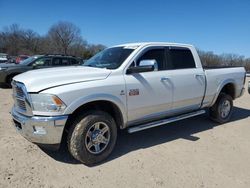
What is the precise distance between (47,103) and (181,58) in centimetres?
316

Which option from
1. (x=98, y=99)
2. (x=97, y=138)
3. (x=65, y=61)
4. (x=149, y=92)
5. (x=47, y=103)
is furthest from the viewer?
(x=65, y=61)

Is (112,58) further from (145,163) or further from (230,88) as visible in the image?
(230,88)

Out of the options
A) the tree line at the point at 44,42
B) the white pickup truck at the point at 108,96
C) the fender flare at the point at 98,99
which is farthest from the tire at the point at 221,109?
the tree line at the point at 44,42

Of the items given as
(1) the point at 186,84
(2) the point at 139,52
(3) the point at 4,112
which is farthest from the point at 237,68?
(3) the point at 4,112

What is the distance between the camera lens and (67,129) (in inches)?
145

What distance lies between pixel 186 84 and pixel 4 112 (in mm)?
4881

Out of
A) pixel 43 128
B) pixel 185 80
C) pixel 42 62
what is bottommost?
pixel 43 128

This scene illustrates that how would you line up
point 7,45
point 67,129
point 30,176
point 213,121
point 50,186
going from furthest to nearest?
1. point 7,45
2. point 213,121
3. point 67,129
4. point 30,176
5. point 50,186

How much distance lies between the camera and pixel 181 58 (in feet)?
17.0

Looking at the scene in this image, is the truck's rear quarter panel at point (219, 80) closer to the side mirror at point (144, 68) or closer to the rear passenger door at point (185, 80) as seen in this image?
the rear passenger door at point (185, 80)

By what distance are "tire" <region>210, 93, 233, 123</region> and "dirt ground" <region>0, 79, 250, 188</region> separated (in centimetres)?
87

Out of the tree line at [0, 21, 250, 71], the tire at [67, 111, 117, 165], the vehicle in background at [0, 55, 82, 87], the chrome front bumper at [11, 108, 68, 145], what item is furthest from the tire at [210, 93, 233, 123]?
the tree line at [0, 21, 250, 71]

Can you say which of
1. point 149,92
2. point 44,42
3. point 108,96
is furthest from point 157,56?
point 44,42

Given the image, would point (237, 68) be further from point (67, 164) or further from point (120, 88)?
point (67, 164)
